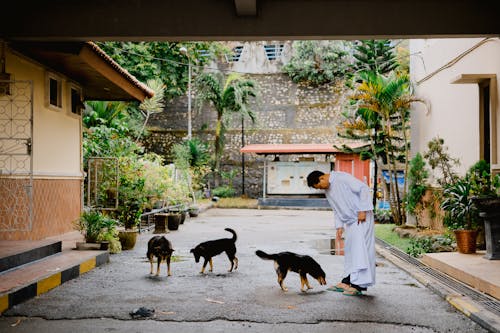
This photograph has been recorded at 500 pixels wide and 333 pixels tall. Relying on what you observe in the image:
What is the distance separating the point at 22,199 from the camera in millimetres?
10383

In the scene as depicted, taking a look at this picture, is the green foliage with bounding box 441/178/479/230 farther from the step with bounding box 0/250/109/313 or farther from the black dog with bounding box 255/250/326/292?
the step with bounding box 0/250/109/313

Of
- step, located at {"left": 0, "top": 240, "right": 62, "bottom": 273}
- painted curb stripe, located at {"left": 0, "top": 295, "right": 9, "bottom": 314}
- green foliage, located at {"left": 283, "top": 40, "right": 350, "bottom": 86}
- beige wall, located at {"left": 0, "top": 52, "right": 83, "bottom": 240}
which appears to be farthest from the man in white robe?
green foliage, located at {"left": 283, "top": 40, "right": 350, "bottom": 86}

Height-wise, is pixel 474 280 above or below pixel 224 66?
below

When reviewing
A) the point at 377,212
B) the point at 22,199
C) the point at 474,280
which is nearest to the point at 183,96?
the point at 377,212

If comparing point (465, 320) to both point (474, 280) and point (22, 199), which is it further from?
point (22, 199)

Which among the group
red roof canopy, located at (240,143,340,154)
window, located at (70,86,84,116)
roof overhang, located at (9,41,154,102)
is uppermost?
roof overhang, located at (9,41,154,102)

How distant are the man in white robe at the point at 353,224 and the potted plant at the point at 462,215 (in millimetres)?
2747

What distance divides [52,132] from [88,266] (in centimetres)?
433

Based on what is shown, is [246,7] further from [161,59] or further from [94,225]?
[161,59]

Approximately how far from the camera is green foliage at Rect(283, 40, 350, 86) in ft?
112

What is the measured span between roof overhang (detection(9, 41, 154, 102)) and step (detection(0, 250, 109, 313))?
3612 mm

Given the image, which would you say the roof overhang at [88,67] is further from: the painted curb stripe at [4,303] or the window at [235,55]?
the window at [235,55]

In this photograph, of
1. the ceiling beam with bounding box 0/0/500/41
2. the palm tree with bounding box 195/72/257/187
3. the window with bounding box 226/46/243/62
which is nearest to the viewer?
the ceiling beam with bounding box 0/0/500/41

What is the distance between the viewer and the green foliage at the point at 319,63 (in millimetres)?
34000
